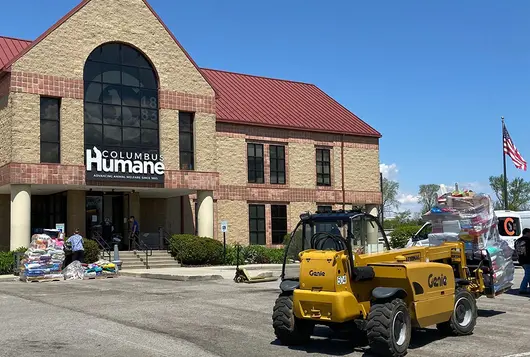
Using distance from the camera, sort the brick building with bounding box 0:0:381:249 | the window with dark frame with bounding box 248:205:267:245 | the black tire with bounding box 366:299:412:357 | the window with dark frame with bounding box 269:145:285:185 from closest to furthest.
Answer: the black tire with bounding box 366:299:412:357 < the brick building with bounding box 0:0:381:249 < the window with dark frame with bounding box 248:205:267:245 < the window with dark frame with bounding box 269:145:285:185

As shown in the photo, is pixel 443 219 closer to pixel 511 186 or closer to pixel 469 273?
pixel 469 273

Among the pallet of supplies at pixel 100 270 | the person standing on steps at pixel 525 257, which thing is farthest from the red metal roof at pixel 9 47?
the person standing on steps at pixel 525 257

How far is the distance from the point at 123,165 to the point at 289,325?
20.6 meters

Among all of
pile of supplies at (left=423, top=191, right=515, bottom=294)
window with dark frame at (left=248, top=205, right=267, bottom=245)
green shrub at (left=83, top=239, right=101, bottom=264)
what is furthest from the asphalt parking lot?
window with dark frame at (left=248, top=205, right=267, bottom=245)

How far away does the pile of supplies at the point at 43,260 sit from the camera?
2233 cm

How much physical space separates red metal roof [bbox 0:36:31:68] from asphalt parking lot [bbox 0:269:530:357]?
56.4 feet

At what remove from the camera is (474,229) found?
1255 cm

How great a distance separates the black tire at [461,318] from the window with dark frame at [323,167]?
90.7ft

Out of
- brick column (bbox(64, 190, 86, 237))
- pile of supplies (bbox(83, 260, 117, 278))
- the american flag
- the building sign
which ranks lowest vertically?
pile of supplies (bbox(83, 260, 117, 278))

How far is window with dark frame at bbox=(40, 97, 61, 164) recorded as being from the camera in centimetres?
2722

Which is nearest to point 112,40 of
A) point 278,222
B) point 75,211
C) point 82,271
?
point 75,211

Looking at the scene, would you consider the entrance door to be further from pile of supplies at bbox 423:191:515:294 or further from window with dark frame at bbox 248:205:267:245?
pile of supplies at bbox 423:191:515:294

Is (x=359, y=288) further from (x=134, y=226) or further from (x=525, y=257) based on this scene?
(x=134, y=226)

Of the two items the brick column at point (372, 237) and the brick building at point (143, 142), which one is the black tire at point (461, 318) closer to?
the brick column at point (372, 237)
